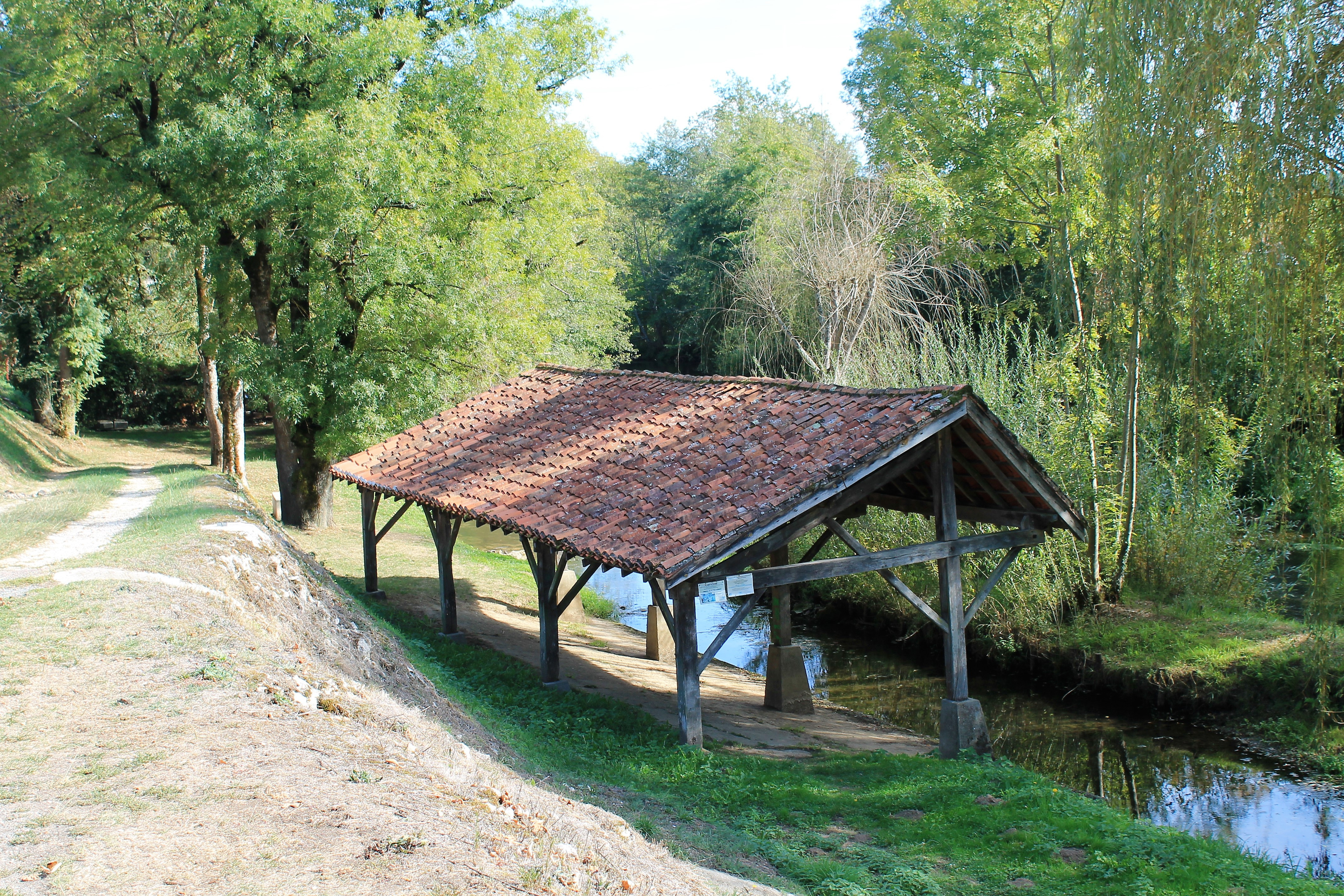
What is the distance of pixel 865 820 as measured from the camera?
24.2 feet

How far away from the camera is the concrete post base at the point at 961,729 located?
930 centimetres

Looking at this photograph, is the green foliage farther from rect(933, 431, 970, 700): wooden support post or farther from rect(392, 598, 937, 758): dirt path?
rect(933, 431, 970, 700): wooden support post

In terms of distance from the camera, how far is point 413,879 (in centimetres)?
382

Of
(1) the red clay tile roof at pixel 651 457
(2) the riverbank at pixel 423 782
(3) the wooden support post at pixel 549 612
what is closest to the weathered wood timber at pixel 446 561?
(1) the red clay tile roof at pixel 651 457

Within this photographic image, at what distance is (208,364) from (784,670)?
66.6ft

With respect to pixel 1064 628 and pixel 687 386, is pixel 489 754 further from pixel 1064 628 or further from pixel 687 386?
pixel 1064 628

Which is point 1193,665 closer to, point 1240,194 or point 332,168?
point 1240,194

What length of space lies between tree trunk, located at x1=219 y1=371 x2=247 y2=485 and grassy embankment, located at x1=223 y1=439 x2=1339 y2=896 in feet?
53.3

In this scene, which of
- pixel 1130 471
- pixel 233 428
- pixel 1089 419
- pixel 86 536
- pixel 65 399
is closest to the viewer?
pixel 86 536

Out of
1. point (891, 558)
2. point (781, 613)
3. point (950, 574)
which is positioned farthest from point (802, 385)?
point (781, 613)

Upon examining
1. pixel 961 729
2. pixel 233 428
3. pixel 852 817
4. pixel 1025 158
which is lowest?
pixel 852 817

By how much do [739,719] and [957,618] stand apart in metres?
3.02

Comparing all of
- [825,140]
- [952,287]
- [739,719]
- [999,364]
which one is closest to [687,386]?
[739,719]

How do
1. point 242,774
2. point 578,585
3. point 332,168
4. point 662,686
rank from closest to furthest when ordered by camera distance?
point 242,774 → point 578,585 → point 662,686 → point 332,168
